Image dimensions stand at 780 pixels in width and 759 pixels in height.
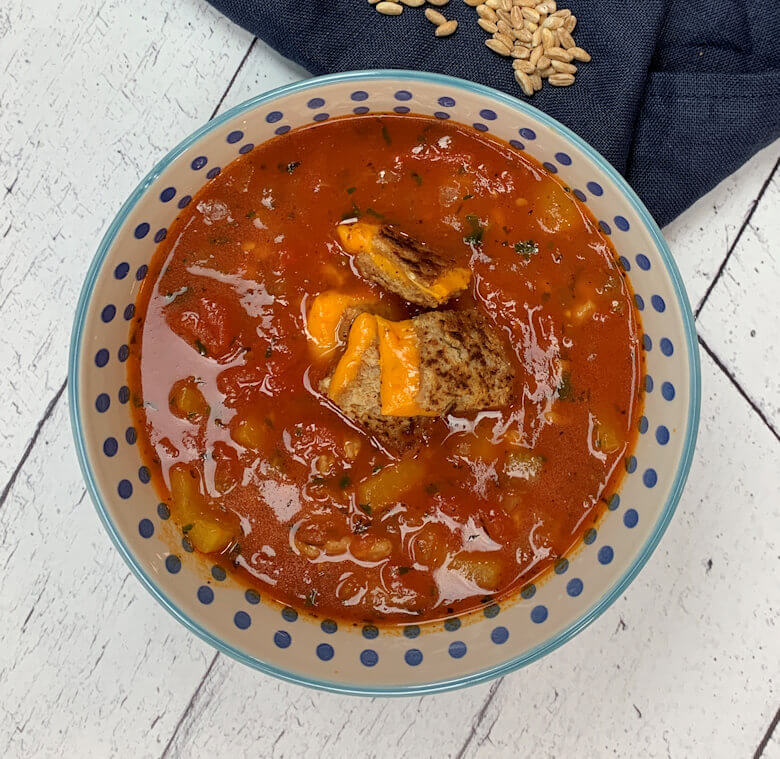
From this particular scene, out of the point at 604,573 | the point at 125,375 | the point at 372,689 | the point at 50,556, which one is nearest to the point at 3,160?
the point at 125,375

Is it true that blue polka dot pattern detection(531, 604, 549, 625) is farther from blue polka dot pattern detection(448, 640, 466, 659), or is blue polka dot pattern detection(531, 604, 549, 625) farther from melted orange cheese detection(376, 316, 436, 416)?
melted orange cheese detection(376, 316, 436, 416)

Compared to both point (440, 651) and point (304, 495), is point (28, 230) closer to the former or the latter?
point (304, 495)

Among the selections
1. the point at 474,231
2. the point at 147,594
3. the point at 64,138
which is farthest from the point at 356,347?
the point at 64,138

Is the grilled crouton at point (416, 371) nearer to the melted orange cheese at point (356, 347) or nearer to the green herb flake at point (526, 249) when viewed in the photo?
the melted orange cheese at point (356, 347)

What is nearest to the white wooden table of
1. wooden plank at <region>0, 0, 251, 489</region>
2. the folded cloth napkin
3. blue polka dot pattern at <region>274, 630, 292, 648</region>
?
wooden plank at <region>0, 0, 251, 489</region>

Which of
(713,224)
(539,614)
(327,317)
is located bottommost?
(539,614)

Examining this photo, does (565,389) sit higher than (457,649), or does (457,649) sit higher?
(565,389)

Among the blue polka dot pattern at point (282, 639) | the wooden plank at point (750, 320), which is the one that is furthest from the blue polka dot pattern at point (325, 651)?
the wooden plank at point (750, 320)

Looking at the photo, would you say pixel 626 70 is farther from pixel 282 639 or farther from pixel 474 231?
pixel 282 639
